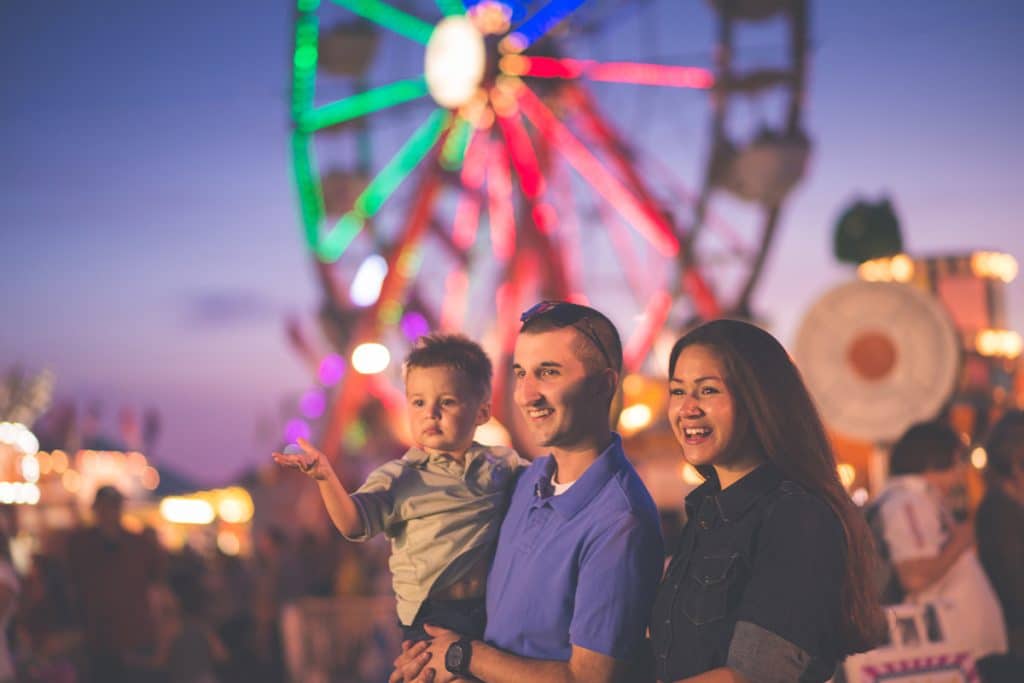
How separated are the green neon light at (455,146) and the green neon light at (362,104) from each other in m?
0.72

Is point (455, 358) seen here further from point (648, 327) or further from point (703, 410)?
point (648, 327)

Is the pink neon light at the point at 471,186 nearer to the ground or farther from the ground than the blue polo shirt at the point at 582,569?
farther from the ground

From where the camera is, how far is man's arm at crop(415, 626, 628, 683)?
2398 millimetres

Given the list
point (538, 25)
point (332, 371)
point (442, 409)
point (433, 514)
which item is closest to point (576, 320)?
point (442, 409)

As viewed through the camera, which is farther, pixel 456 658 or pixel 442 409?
pixel 442 409

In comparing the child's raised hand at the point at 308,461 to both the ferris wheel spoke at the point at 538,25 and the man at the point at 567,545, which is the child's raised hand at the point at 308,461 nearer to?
the man at the point at 567,545

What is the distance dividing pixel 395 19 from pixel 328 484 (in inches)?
528

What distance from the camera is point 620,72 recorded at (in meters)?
15.3

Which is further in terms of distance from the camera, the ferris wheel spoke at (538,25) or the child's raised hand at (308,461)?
the ferris wheel spoke at (538,25)

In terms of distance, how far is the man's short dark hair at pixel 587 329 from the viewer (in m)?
2.63

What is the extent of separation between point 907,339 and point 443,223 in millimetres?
17427

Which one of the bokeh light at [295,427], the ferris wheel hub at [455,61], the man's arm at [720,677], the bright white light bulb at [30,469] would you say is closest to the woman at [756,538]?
the man's arm at [720,677]

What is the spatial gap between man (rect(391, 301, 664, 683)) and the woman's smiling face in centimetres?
20

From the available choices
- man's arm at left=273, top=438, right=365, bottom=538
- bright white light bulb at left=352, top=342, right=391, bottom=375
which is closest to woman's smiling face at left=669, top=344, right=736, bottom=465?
man's arm at left=273, top=438, right=365, bottom=538
